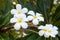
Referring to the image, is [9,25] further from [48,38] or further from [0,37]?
[48,38]

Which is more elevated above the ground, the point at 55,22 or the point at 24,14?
the point at 24,14

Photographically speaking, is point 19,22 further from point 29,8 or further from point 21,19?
point 29,8

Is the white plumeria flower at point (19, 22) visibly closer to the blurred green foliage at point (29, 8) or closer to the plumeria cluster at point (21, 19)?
the plumeria cluster at point (21, 19)

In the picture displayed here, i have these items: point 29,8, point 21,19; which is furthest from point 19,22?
point 29,8

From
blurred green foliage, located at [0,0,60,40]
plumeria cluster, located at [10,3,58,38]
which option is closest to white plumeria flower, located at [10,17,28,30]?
plumeria cluster, located at [10,3,58,38]

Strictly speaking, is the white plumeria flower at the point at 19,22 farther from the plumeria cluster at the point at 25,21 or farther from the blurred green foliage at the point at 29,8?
the blurred green foliage at the point at 29,8

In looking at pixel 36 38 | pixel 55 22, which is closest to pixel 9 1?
pixel 36 38

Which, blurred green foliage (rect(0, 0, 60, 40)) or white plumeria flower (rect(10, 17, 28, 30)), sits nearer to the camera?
white plumeria flower (rect(10, 17, 28, 30))

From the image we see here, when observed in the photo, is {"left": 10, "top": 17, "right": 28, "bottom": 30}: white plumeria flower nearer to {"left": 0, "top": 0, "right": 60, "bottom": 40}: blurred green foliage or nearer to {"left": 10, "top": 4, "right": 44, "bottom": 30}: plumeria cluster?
{"left": 10, "top": 4, "right": 44, "bottom": 30}: plumeria cluster

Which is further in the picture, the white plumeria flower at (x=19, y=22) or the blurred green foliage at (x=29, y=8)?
the blurred green foliage at (x=29, y=8)

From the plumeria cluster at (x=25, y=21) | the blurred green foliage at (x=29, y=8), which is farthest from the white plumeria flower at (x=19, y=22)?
the blurred green foliage at (x=29, y=8)

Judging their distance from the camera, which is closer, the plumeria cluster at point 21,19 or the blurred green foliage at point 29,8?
the plumeria cluster at point 21,19
